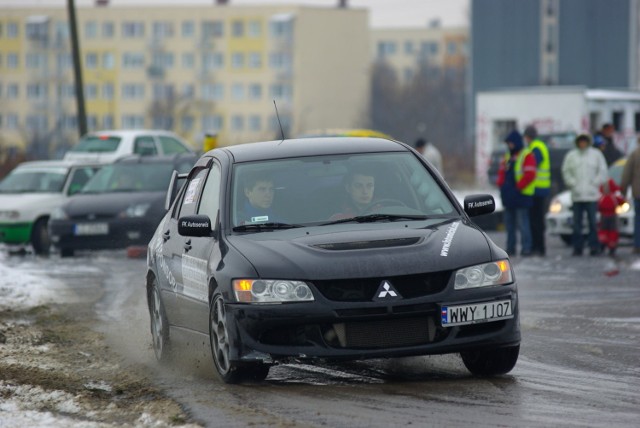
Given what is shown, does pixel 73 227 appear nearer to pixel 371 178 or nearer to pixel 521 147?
pixel 521 147

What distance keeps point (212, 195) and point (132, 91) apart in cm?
12208

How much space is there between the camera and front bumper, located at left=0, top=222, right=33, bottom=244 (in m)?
25.3

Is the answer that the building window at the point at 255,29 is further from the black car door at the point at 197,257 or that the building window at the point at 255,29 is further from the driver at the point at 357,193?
the driver at the point at 357,193

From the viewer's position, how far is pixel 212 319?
8852mm

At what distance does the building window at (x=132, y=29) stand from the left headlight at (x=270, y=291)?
12445 centimetres

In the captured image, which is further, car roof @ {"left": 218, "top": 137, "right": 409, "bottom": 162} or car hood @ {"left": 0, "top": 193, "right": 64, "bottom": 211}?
car hood @ {"left": 0, "top": 193, "right": 64, "bottom": 211}

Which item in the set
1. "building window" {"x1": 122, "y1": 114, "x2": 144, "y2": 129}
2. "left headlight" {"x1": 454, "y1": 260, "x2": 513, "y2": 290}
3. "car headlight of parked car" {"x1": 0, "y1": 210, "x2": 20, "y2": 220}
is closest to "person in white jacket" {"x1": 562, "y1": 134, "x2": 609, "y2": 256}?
"car headlight of parked car" {"x1": 0, "y1": 210, "x2": 20, "y2": 220}

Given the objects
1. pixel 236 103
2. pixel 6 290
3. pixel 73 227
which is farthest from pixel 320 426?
pixel 236 103

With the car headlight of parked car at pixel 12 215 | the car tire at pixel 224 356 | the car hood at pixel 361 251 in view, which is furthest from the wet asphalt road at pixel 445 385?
the car headlight of parked car at pixel 12 215

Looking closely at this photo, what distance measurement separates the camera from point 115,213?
2323 centimetres

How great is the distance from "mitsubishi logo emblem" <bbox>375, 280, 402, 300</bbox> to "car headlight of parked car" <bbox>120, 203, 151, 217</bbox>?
49.8 feet

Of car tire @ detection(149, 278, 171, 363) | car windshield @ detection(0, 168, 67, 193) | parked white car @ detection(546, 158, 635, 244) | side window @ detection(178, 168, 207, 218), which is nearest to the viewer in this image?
side window @ detection(178, 168, 207, 218)

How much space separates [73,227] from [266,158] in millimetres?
14268

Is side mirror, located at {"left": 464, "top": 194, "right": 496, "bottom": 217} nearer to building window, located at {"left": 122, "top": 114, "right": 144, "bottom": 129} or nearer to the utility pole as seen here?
the utility pole
